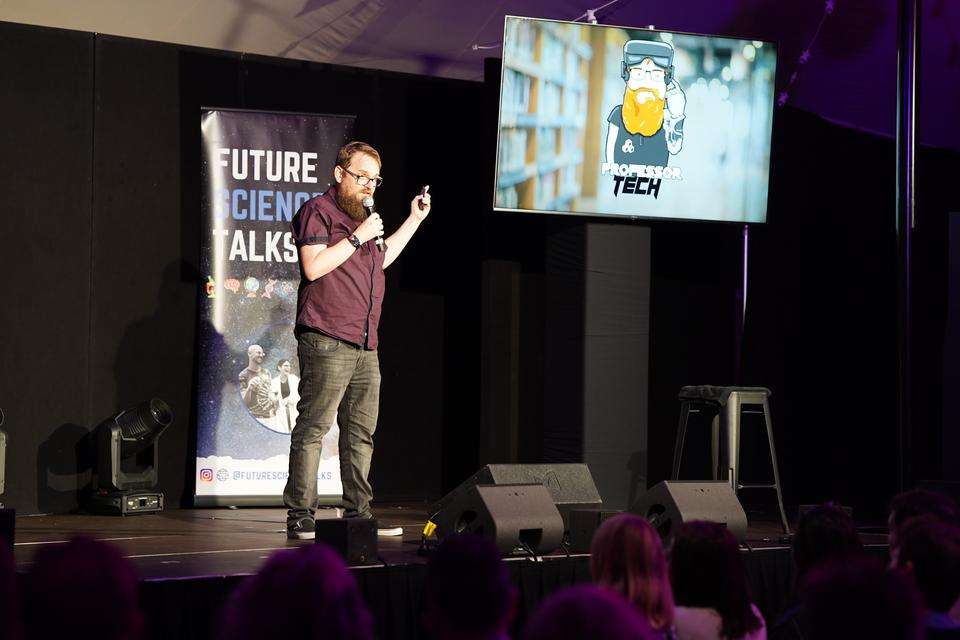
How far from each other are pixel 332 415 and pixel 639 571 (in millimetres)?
2249

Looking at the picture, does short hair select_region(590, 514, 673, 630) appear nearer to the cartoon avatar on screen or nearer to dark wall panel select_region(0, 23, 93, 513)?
the cartoon avatar on screen

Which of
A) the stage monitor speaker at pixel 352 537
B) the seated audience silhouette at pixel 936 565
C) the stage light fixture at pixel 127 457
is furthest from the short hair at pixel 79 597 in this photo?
the stage light fixture at pixel 127 457

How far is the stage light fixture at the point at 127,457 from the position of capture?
19.0 feet

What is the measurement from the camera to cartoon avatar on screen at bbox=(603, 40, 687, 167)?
5.70 metres

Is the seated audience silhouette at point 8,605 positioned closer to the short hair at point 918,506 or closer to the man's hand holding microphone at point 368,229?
the short hair at point 918,506

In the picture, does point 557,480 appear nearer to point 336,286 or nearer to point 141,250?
point 336,286

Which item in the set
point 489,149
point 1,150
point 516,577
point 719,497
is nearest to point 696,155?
point 489,149

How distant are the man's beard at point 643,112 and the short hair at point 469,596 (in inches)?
163

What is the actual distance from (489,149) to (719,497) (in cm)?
287

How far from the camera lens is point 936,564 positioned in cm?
241

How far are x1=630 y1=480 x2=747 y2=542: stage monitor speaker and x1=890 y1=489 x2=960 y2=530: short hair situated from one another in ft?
3.63

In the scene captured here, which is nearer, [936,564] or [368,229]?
[936,564]

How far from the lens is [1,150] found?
19.7 feet

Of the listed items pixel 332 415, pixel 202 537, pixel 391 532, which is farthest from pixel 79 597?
pixel 391 532
